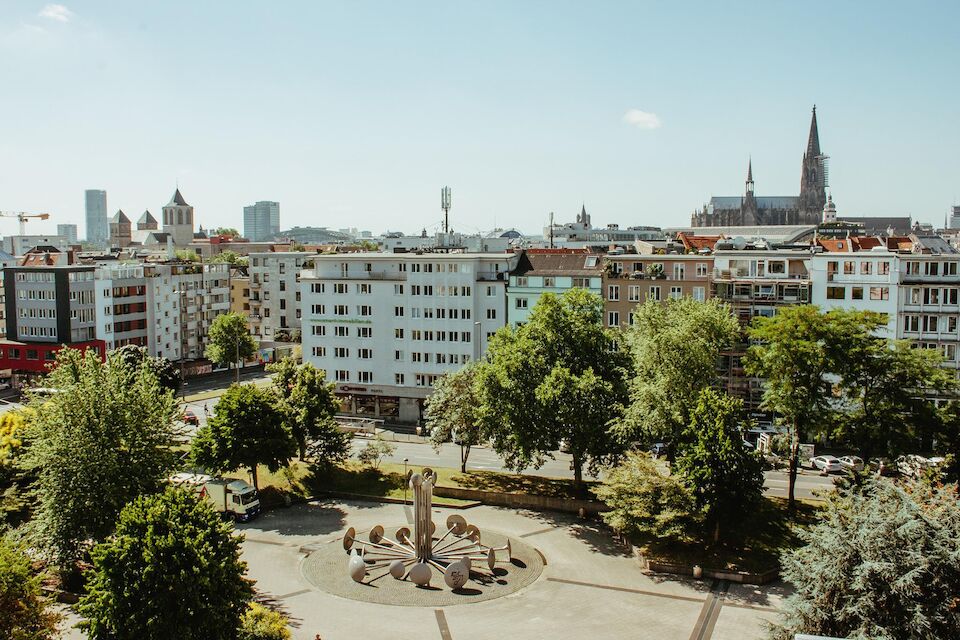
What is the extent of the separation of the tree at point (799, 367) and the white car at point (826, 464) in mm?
10904

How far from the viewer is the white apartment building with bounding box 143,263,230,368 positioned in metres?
108

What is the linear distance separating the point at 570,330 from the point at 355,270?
35.2 meters

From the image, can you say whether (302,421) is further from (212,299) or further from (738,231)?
(738,231)

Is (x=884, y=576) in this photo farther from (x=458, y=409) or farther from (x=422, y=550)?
(x=458, y=409)

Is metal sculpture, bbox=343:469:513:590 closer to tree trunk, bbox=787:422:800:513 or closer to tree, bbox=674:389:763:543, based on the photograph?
tree, bbox=674:389:763:543

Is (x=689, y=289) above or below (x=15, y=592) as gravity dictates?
above

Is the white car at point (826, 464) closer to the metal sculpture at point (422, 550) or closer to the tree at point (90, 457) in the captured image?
the metal sculpture at point (422, 550)

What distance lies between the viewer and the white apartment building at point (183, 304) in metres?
108

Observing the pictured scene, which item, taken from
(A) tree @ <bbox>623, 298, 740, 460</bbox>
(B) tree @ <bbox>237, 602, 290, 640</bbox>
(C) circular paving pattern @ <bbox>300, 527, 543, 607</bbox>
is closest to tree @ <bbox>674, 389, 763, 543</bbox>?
(A) tree @ <bbox>623, 298, 740, 460</bbox>

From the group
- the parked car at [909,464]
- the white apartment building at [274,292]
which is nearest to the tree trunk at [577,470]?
the parked car at [909,464]

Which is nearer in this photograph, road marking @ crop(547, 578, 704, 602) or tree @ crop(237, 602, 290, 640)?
tree @ crop(237, 602, 290, 640)

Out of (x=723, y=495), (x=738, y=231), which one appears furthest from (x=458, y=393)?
(x=738, y=231)

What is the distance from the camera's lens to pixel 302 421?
56.1 m

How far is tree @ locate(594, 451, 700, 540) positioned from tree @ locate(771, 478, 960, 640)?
13.6 m
